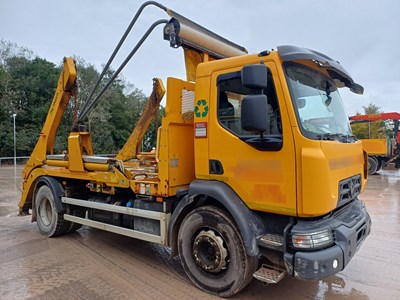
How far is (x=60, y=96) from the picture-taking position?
607 centimetres

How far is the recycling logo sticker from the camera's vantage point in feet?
12.1

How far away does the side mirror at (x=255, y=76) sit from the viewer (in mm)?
2928

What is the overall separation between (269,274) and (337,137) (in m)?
1.56

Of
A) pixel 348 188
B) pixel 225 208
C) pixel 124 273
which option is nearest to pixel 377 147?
pixel 348 188

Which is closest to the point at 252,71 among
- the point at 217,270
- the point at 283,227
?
the point at 283,227

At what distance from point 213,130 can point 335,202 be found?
1442 mm

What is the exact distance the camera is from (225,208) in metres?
3.54

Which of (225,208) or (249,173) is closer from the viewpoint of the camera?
(249,173)

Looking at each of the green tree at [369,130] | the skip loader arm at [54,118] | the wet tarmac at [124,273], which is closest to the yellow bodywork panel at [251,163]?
the wet tarmac at [124,273]

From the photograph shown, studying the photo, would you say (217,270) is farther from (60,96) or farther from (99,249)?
(60,96)

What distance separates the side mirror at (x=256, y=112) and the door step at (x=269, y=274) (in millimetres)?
1417

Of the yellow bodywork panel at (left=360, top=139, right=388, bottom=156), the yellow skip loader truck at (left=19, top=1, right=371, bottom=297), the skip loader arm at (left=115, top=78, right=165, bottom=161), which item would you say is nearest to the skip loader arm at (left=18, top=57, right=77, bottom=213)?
the skip loader arm at (left=115, top=78, right=165, bottom=161)

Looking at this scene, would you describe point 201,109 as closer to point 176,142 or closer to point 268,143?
point 176,142

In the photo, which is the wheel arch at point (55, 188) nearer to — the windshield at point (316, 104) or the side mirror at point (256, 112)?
the side mirror at point (256, 112)
